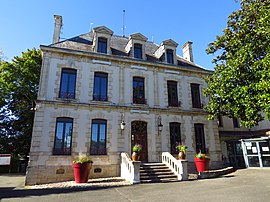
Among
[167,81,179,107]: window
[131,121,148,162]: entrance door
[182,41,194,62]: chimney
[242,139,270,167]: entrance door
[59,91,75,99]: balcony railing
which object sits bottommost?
[242,139,270,167]: entrance door

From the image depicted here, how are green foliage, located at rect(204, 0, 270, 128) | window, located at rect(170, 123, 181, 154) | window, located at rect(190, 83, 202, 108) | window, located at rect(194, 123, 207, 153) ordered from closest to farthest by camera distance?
green foliage, located at rect(204, 0, 270, 128), window, located at rect(170, 123, 181, 154), window, located at rect(194, 123, 207, 153), window, located at rect(190, 83, 202, 108)

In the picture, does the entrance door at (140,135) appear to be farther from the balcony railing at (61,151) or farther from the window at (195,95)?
the window at (195,95)

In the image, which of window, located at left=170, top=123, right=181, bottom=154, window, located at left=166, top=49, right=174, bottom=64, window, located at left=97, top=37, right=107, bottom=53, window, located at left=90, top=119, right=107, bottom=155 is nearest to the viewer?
window, located at left=90, top=119, right=107, bottom=155

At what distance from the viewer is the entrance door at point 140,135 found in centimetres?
1096

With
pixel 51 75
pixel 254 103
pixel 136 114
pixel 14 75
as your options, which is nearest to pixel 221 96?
pixel 254 103

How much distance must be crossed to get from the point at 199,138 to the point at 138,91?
503 centimetres

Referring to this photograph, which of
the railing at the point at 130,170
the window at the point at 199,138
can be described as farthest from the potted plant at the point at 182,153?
the window at the point at 199,138

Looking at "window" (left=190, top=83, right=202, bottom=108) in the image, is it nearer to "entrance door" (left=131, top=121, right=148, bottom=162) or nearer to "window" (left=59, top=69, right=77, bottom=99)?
"entrance door" (left=131, top=121, right=148, bottom=162)

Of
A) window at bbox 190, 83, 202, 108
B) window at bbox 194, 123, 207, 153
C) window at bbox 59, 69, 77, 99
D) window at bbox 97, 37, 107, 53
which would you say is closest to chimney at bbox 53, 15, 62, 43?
window at bbox 97, 37, 107, 53

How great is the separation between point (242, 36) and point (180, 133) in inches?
253

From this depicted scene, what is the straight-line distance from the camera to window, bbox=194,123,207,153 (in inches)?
477

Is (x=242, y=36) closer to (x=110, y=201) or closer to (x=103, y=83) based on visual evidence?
(x=103, y=83)

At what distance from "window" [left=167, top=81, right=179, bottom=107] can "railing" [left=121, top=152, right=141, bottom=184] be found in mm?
4745

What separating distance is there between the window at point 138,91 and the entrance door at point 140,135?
1.35m
